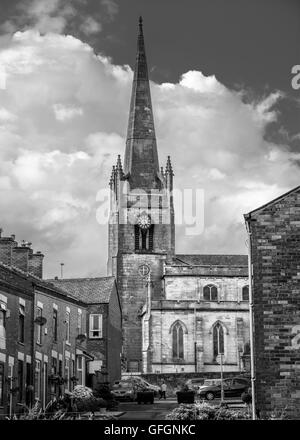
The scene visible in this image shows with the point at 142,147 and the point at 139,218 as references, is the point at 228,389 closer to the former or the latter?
the point at 139,218

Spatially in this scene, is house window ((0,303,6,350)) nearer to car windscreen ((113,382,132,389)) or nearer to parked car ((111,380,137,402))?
parked car ((111,380,137,402))

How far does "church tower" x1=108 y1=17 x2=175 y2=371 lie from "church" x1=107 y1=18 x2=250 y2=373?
120mm

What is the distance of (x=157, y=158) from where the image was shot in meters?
107

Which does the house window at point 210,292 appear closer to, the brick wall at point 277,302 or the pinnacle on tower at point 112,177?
the pinnacle on tower at point 112,177

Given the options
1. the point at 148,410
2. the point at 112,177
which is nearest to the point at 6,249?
the point at 148,410

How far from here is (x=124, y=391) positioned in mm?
48812

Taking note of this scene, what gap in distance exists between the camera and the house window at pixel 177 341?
85625 mm

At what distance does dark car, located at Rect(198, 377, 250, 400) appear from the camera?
46969mm

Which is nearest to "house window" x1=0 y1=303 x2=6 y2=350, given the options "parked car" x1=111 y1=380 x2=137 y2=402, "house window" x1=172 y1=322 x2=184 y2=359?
"parked car" x1=111 y1=380 x2=137 y2=402

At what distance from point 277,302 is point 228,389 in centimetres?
2612

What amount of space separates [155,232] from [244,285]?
12.9 meters

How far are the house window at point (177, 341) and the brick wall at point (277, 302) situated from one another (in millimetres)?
63750
